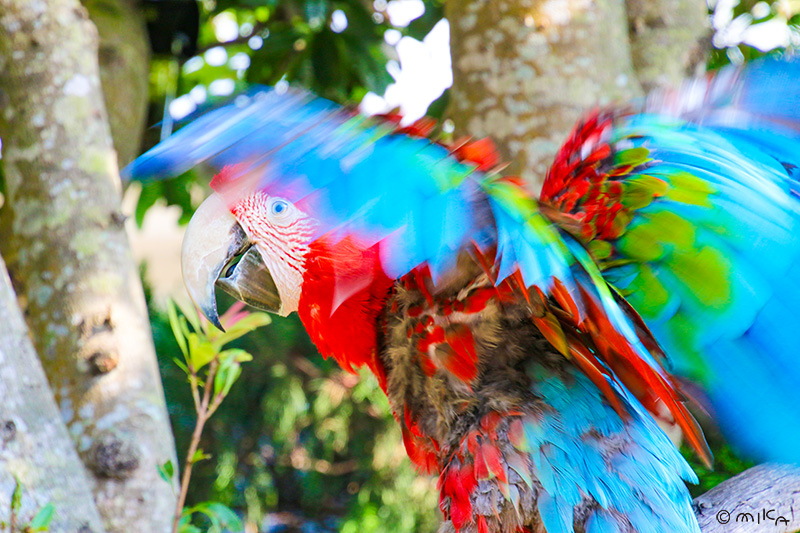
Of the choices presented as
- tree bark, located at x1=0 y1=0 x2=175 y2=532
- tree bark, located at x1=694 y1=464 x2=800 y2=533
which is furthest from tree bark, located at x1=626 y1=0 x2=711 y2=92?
tree bark, located at x1=0 y1=0 x2=175 y2=532

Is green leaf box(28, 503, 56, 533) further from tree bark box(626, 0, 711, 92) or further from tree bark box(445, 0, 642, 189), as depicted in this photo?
tree bark box(626, 0, 711, 92)

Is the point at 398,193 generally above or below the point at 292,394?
above

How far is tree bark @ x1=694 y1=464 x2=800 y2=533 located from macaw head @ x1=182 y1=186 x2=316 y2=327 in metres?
0.56

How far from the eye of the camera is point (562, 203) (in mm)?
750

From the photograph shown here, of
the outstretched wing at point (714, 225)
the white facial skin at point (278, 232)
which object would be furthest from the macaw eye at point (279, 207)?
the outstretched wing at point (714, 225)

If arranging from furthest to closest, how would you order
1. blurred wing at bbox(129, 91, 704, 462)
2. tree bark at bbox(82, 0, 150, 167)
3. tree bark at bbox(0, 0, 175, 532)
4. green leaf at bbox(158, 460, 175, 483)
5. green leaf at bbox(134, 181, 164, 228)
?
1. green leaf at bbox(134, 181, 164, 228)
2. tree bark at bbox(82, 0, 150, 167)
3. tree bark at bbox(0, 0, 175, 532)
4. green leaf at bbox(158, 460, 175, 483)
5. blurred wing at bbox(129, 91, 704, 462)

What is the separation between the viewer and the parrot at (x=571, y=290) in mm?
550

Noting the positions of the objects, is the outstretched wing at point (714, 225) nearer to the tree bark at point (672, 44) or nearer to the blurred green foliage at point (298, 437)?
the tree bark at point (672, 44)

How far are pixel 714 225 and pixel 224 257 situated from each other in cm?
51

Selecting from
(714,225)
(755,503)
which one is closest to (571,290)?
(714,225)

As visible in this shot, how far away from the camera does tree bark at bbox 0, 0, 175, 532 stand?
1.04 metres

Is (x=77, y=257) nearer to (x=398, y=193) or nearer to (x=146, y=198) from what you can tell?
(x=398, y=193)

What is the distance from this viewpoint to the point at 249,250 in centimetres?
68

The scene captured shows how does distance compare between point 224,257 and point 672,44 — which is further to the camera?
point 672,44
